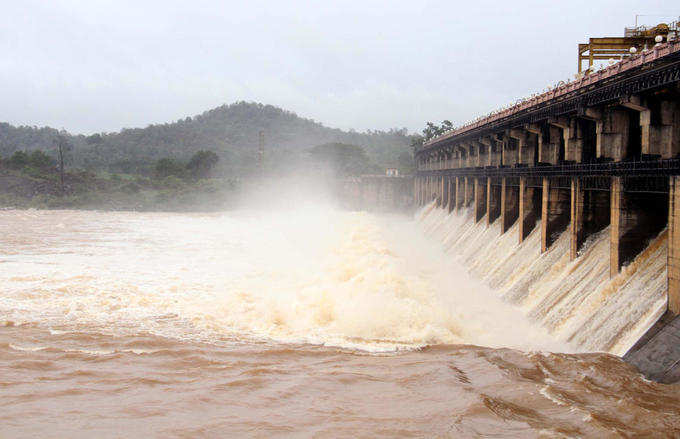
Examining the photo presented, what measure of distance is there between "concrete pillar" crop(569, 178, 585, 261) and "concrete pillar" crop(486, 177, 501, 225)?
11477 millimetres

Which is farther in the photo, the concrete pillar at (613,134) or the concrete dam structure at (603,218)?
the concrete pillar at (613,134)

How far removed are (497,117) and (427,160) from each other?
1219 inches

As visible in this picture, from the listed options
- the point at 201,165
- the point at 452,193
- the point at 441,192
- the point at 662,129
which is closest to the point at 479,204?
the point at 452,193

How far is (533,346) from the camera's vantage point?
46.4ft

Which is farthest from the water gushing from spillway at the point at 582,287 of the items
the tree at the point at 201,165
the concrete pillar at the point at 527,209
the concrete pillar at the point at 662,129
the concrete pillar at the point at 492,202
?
the tree at the point at 201,165

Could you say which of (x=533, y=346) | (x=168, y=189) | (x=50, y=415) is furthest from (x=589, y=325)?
(x=168, y=189)

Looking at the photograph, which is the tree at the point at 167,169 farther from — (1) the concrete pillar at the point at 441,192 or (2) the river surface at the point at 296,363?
(2) the river surface at the point at 296,363

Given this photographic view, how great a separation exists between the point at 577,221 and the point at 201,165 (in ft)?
321

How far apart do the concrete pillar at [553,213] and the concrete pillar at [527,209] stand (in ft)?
7.64

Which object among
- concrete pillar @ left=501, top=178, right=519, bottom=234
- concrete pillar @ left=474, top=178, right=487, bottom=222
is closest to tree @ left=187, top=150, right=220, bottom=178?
concrete pillar @ left=474, top=178, right=487, bottom=222

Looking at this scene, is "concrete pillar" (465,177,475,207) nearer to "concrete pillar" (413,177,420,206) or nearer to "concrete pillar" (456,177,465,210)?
"concrete pillar" (456,177,465,210)

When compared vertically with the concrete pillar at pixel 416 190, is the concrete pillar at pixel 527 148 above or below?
above

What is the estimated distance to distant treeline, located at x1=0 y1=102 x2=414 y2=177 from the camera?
12238 cm

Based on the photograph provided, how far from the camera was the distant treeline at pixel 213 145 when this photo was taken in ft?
401
